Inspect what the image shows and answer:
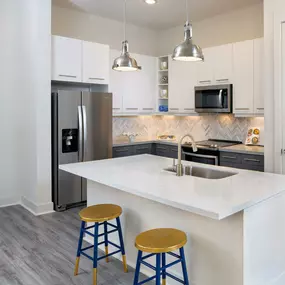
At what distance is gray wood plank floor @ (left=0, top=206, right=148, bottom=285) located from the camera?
8.81 ft

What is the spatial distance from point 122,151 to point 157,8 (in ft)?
7.67

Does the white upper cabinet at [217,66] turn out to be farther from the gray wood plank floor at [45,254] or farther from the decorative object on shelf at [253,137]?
the gray wood plank floor at [45,254]

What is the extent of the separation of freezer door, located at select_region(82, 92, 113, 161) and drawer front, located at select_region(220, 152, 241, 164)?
1692mm

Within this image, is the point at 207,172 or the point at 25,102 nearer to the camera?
the point at 207,172

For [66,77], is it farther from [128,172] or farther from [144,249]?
[144,249]

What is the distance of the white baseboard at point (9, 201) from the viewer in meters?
4.74

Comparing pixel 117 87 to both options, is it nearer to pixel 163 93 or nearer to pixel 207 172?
pixel 163 93

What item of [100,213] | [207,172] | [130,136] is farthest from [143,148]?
[100,213]

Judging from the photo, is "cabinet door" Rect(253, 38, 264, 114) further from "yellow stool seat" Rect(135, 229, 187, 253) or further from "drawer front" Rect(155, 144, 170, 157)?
"yellow stool seat" Rect(135, 229, 187, 253)

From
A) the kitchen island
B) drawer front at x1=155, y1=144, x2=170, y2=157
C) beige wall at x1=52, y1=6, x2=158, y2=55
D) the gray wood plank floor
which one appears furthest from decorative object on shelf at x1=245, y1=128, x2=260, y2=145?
the gray wood plank floor

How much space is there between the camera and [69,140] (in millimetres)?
4492

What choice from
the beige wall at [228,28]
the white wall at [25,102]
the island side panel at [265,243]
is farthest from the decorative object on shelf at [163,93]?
the island side panel at [265,243]

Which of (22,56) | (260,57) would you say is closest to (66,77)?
(22,56)

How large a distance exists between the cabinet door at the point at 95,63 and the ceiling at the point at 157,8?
64 centimetres
